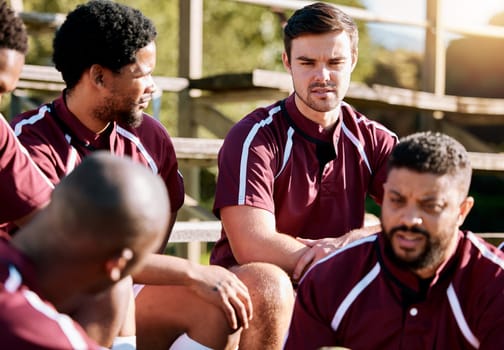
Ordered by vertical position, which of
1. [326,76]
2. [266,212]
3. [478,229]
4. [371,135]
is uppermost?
[326,76]

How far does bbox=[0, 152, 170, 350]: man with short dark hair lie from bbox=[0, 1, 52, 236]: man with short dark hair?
0.83 m

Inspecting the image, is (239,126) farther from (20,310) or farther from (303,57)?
(20,310)

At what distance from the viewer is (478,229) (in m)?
8.74

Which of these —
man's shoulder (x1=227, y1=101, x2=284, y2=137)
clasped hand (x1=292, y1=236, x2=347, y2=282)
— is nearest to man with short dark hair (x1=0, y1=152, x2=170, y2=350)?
clasped hand (x1=292, y1=236, x2=347, y2=282)

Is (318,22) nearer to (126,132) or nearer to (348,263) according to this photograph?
(126,132)

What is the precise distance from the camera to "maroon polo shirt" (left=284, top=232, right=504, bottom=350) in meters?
2.81

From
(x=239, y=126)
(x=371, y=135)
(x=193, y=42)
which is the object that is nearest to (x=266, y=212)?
(x=239, y=126)

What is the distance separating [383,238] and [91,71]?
1280mm

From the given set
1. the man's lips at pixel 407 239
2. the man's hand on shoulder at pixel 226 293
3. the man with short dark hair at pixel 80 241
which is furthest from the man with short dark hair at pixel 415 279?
the man with short dark hair at pixel 80 241

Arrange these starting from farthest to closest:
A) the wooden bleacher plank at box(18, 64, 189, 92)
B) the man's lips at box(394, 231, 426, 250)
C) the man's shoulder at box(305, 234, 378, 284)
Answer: the wooden bleacher plank at box(18, 64, 189, 92) < the man's shoulder at box(305, 234, 378, 284) < the man's lips at box(394, 231, 426, 250)

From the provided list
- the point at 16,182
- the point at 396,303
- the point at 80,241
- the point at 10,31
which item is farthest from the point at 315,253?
the point at 80,241

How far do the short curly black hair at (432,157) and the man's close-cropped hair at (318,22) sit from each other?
Result: 3.47 ft

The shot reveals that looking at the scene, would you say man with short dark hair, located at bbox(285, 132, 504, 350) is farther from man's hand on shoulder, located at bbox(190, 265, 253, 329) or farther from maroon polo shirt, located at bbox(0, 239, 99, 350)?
maroon polo shirt, located at bbox(0, 239, 99, 350)

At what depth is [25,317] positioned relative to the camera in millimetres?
1988
